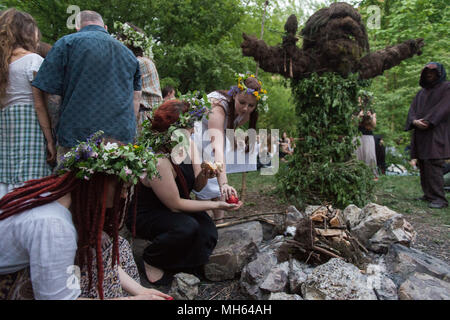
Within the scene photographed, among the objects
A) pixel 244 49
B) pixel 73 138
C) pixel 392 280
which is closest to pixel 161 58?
pixel 244 49

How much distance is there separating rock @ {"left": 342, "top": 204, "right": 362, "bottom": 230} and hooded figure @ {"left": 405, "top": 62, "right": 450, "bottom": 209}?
2.20m

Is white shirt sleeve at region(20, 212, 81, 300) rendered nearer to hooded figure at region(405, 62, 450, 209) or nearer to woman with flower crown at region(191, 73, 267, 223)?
woman with flower crown at region(191, 73, 267, 223)

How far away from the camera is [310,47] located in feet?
14.7

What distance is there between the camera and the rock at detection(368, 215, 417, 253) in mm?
2588

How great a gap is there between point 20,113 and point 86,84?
1.65 ft

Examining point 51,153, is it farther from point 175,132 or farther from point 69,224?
point 69,224

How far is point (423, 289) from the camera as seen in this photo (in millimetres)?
1854

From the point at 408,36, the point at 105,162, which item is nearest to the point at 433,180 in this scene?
the point at 105,162

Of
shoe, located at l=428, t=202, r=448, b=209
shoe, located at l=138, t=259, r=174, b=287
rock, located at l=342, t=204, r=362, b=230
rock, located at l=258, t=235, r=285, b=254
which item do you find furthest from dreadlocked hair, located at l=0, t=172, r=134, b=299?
shoe, located at l=428, t=202, r=448, b=209

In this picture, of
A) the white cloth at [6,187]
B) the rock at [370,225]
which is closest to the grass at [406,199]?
the rock at [370,225]

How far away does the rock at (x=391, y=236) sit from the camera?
2.59 m
